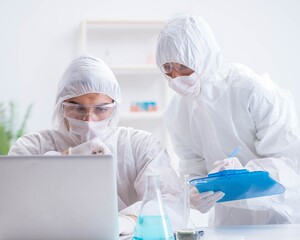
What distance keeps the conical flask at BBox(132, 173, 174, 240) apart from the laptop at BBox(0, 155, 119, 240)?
0.25 ft

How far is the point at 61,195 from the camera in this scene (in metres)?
1.53

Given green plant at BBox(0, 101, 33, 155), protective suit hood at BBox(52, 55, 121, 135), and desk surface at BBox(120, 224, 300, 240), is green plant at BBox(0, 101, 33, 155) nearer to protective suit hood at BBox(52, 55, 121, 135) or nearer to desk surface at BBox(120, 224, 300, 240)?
protective suit hood at BBox(52, 55, 121, 135)

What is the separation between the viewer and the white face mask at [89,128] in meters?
2.26

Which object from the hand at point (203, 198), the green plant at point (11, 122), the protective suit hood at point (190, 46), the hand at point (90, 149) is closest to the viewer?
the hand at point (203, 198)

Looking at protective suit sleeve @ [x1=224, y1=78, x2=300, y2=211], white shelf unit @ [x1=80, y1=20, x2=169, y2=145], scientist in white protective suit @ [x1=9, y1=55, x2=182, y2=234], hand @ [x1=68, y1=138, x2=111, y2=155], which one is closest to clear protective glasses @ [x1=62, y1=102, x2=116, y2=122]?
scientist in white protective suit @ [x1=9, y1=55, x2=182, y2=234]

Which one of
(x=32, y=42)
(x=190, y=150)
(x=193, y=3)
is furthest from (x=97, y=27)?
(x=190, y=150)

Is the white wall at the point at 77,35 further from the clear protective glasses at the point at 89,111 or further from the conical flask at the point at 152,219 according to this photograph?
the conical flask at the point at 152,219

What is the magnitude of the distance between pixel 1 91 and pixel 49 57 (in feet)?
1.51

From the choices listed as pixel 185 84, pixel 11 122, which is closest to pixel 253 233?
pixel 185 84

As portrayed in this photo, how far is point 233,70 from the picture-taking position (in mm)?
2459

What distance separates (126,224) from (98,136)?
1.64ft

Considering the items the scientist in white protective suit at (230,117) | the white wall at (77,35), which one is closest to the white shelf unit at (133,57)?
the white wall at (77,35)

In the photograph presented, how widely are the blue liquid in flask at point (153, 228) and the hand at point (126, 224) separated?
0.33m

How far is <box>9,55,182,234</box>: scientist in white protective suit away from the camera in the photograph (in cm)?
225
